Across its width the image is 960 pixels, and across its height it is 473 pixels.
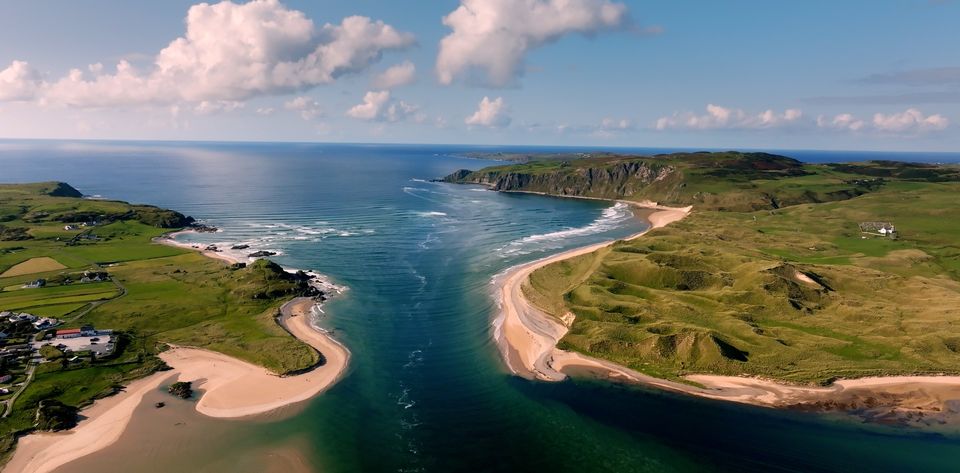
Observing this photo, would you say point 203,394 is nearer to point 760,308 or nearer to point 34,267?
point 34,267

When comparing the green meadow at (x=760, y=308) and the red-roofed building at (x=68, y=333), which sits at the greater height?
the green meadow at (x=760, y=308)

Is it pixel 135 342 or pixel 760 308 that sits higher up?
pixel 760 308

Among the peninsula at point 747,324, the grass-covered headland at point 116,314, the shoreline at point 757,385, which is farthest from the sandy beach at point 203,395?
the peninsula at point 747,324

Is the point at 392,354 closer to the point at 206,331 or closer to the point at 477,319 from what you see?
the point at 477,319

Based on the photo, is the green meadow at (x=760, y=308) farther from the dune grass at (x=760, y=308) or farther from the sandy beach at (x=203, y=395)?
the sandy beach at (x=203, y=395)

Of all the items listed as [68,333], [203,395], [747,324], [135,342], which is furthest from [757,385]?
[68,333]

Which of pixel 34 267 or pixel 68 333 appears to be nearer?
pixel 68 333
